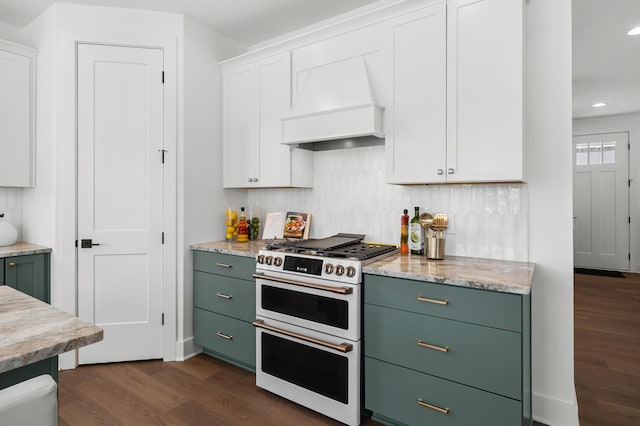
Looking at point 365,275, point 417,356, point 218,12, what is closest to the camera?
point 417,356

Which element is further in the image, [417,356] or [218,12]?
[218,12]

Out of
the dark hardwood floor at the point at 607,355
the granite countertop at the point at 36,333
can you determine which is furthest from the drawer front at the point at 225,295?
the dark hardwood floor at the point at 607,355

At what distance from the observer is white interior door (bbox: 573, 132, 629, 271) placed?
6555 millimetres

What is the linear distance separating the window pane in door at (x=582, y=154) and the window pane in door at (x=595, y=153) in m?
0.06

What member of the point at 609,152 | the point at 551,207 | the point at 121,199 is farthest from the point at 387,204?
the point at 609,152

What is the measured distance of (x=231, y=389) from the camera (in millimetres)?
2578

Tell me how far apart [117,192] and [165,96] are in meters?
0.84

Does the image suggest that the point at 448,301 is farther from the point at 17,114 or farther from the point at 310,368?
the point at 17,114

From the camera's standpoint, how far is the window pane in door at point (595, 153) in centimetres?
675

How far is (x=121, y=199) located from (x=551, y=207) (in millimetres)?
2962

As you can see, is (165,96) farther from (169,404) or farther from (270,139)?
(169,404)

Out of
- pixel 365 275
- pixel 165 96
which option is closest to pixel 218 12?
pixel 165 96

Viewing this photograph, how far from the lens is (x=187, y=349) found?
10.1ft

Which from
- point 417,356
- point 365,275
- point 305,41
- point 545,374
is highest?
point 305,41
